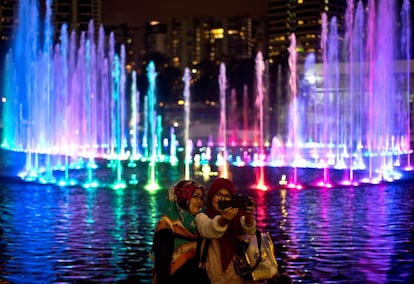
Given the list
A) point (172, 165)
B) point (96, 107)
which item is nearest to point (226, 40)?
point (96, 107)

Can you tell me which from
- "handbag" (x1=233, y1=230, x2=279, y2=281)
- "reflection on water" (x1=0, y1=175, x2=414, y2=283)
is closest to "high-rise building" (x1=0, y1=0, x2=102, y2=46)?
"reflection on water" (x1=0, y1=175, x2=414, y2=283)

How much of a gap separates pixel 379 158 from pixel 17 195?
13.4 m

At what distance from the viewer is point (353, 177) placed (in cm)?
2041

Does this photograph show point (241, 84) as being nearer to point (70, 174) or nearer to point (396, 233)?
point (70, 174)

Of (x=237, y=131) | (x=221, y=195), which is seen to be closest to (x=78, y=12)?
(x=237, y=131)

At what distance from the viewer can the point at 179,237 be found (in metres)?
4.84

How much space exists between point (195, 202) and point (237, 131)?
48.4 metres

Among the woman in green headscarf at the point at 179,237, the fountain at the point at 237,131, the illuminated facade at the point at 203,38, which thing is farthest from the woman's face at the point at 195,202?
the illuminated facade at the point at 203,38

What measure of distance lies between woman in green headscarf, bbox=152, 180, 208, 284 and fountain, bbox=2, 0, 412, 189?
42.4 feet

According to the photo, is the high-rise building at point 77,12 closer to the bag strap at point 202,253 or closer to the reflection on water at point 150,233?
the reflection on water at point 150,233

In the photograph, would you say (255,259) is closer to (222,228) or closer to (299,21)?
(222,228)

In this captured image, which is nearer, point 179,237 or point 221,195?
point 221,195

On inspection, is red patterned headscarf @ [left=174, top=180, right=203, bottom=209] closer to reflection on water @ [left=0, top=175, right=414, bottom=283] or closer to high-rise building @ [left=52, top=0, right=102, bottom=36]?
reflection on water @ [left=0, top=175, right=414, bottom=283]

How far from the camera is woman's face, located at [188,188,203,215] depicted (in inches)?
188
